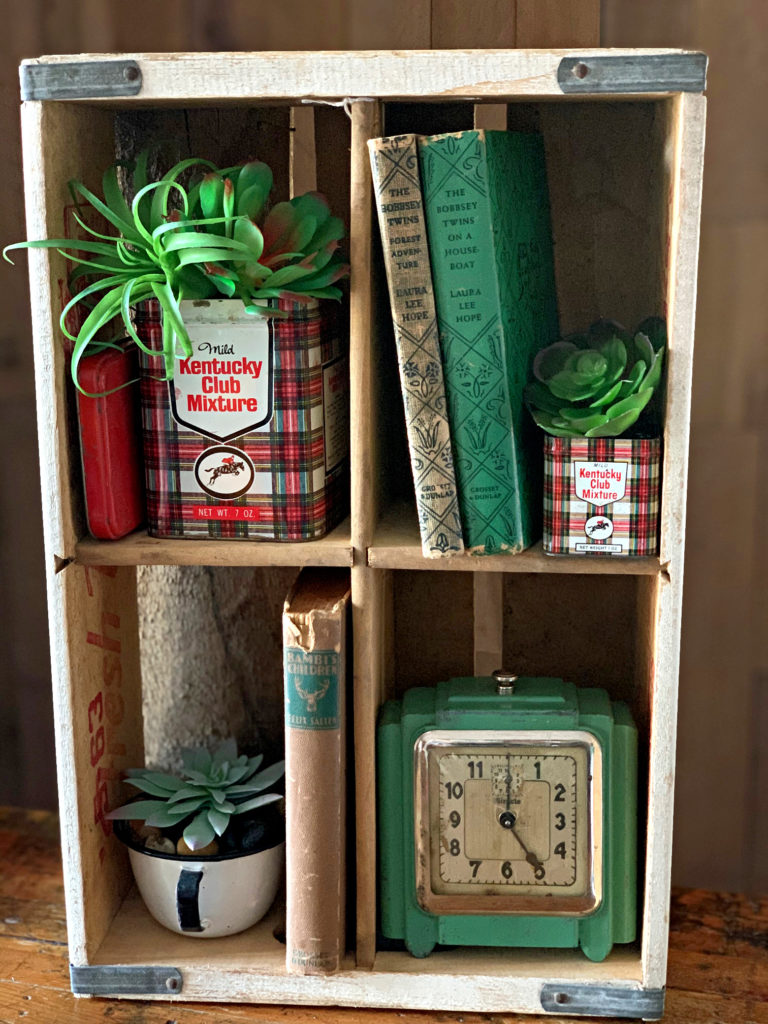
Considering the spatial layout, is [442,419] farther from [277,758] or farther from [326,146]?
[277,758]

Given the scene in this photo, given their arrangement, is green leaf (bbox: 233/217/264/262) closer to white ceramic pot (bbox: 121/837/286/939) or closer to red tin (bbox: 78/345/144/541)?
red tin (bbox: 78/345/144/541)

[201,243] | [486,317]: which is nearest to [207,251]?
[201,243]

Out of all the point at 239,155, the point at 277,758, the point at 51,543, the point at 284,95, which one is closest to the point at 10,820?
the point at 277,758

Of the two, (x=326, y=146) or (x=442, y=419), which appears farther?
(x=326, y=146)

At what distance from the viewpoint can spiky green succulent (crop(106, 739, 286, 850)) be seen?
116 centimetres

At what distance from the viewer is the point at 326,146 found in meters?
1.21

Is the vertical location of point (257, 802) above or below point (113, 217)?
below

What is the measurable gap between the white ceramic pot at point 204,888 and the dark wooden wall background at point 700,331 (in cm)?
→ 43

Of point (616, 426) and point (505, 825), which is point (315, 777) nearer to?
point (505, 825)

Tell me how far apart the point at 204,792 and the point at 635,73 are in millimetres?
806

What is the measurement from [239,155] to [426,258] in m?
0.35

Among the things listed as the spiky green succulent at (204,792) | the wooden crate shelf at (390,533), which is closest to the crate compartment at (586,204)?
the wooden crate shelf at (390,533)

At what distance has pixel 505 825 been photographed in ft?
3.71

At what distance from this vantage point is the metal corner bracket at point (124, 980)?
1.13 m
